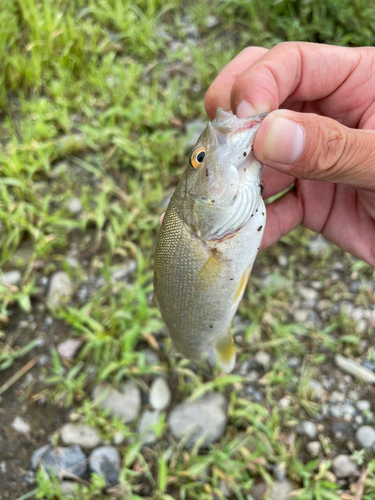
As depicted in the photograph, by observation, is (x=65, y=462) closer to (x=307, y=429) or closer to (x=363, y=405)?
(x=307, y=429)

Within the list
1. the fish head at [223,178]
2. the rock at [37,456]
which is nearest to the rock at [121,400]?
the rock at [37,456]

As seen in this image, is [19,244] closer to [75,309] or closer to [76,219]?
[76,219]

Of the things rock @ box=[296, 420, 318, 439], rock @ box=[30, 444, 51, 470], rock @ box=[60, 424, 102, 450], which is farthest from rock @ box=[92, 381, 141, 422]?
rock @ box=[296, 420, 318, 439]

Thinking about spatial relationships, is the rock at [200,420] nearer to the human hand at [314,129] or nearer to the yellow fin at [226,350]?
the yellow fin at [226,350]

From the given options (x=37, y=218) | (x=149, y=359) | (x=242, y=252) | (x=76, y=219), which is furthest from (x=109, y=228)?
(x=242, y=252)

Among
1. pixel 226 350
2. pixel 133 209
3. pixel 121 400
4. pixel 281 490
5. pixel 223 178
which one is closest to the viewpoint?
pixel 223 178

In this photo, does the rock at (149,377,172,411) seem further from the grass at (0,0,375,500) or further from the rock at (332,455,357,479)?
the rock at (332,455,357,479)

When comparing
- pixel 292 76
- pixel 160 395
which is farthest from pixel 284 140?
pixel 160 395
